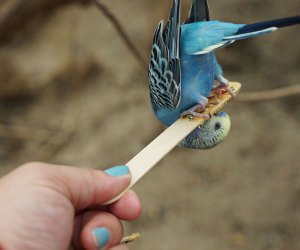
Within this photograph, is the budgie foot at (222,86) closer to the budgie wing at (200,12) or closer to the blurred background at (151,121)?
the budgie wing at (200,12)

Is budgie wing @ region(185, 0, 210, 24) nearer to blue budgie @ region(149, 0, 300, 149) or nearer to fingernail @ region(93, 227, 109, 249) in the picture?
blue budgie @ region(149, 0, 300, 149)

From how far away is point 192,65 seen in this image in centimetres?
58

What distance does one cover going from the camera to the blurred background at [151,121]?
160 cm

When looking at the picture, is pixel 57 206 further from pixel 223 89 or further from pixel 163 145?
pixel 223 89

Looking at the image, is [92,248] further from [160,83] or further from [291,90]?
[291,90]

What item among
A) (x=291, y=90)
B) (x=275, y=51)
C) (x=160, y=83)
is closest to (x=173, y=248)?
(x=291, y=90)

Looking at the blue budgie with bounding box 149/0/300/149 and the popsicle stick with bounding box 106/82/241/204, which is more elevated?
the blue budgie with bounding box 149/0/300/149

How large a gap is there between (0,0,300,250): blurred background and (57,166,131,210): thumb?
2.90 feet

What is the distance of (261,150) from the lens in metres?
1.71

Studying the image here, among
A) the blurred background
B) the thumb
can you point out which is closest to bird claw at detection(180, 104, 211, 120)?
the thumb

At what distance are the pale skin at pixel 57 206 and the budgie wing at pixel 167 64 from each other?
0.12 m

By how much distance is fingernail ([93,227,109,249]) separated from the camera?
0.62 m

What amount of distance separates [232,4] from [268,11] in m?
0.16

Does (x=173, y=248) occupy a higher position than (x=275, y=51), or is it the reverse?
(x=275, y=51)
